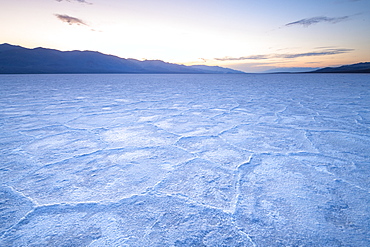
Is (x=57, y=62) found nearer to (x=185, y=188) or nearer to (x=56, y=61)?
(x=56, y=61)

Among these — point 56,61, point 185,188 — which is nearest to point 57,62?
point 56,61

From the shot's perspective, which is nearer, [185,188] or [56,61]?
[185,188]

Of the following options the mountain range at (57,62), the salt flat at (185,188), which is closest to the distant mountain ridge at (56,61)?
the mountain range at (57,62)

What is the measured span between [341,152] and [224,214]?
4.16 feet

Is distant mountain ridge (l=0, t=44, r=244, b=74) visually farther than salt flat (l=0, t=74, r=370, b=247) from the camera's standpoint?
Yes

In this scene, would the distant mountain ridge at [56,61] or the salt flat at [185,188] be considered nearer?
the salt flat at [185,188]

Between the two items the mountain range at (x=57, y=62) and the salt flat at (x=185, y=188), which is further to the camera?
the mountain range at (x=57, y=62)

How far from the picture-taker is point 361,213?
845 millimetres

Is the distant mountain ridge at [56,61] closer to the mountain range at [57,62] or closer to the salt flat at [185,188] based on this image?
the mountain range at [57,62]

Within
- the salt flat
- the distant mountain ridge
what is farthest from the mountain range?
the salt flat

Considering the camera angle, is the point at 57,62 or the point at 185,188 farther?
→ the point at 57,62

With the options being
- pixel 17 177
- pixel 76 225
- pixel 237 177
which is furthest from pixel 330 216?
pixel 17 177

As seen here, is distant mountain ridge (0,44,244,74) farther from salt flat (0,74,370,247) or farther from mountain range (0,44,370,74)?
salt flat (0,74,370,247)

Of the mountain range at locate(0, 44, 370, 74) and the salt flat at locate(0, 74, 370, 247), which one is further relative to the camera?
the mountain range at locate(0, 44, 370, 74)
